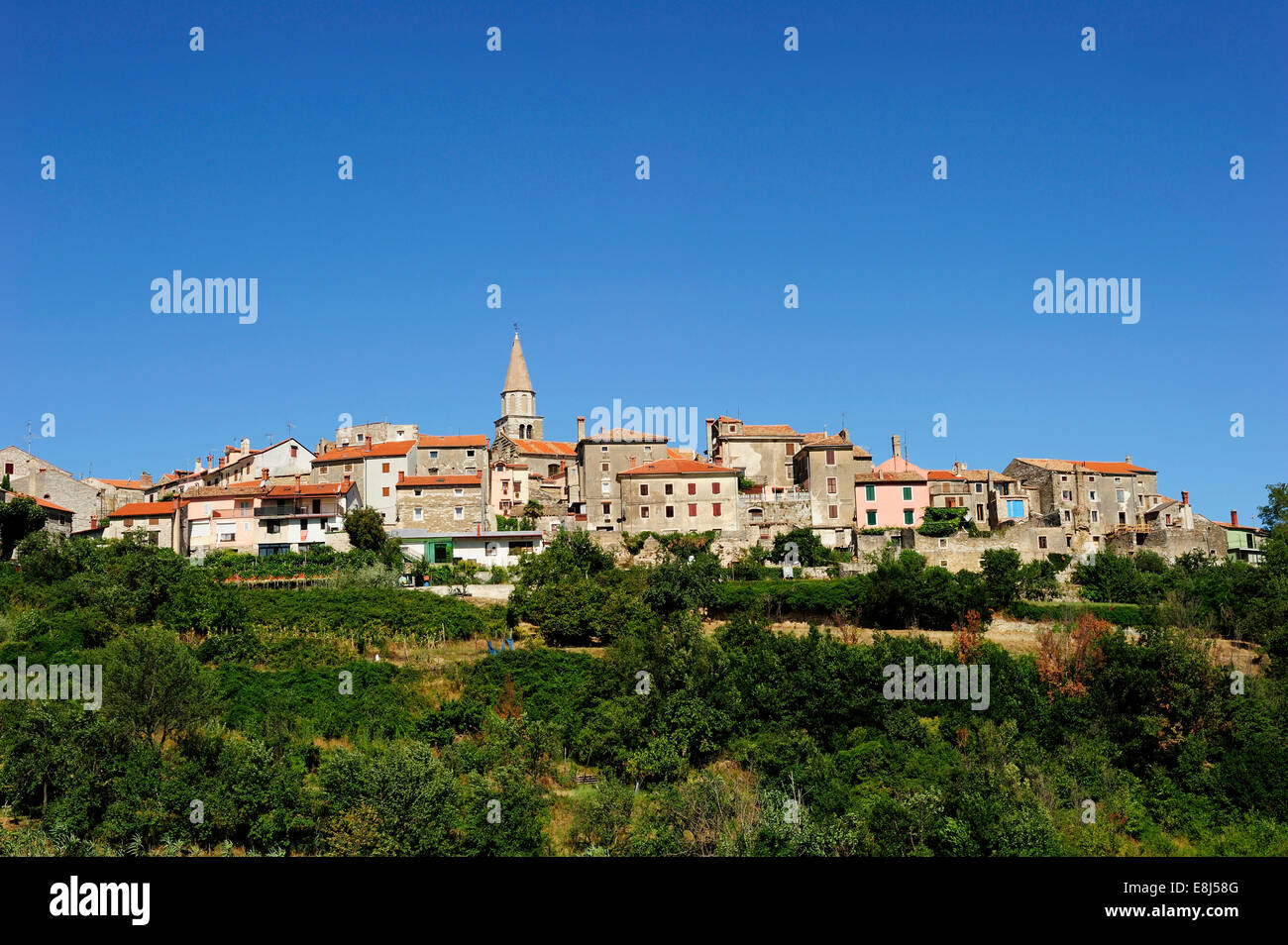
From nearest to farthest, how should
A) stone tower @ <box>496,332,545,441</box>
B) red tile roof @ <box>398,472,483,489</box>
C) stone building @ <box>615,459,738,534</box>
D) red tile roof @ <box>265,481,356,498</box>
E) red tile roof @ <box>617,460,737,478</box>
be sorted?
red tile roof @ <box>265,481,356,498</box> < stone building @ <box>615,459,738,534</box> < red tile roof @ <box>617,460,737,478</box> < red tile roof @ <box>398,472,483,489</box> < stone tower @ <box>496,332,545,441</box>

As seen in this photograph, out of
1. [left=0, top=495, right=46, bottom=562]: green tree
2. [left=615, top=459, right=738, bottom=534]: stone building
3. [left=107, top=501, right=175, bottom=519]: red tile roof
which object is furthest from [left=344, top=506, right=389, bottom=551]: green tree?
[left=0, top=495, right=46, bottom=562]: green tree

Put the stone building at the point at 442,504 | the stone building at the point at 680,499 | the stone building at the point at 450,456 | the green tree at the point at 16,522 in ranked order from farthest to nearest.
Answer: the stone building at the point at 450,456 → the stone building at the point at 442,504 → the stone building at the point at 680,499 → the green tree at the point at 16,522

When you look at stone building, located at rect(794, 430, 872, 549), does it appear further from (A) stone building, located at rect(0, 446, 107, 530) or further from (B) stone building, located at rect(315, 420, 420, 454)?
(A) stone building, located at rect(0, 446, 107, 530)

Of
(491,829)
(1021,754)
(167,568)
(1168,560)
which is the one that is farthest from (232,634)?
(1168,560)

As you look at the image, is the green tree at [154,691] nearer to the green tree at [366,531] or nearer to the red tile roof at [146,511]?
the green tree at [366,531]

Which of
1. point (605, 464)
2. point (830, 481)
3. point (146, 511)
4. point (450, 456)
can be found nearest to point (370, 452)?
point (450, 456)

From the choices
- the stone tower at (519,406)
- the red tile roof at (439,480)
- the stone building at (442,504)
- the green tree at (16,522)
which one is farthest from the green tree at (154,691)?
the stone tower at (519,406)
